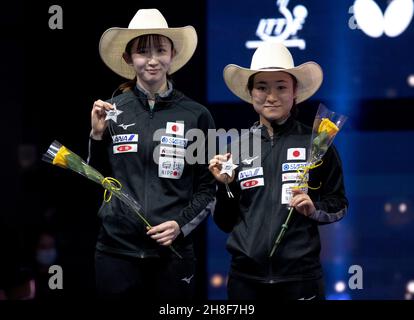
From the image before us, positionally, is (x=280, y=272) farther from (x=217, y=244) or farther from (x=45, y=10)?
(x=45, y=10)

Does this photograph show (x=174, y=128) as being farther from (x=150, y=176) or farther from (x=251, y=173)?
(x=251, y=173)

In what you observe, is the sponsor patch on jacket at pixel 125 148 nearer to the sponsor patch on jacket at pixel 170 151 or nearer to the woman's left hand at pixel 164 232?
the sponsor patch on jacket at pixel 170 151

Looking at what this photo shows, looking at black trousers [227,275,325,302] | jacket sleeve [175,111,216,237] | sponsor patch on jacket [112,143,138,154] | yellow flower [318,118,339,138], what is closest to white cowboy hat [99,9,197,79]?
jacket sleeve [175,111,216,237]

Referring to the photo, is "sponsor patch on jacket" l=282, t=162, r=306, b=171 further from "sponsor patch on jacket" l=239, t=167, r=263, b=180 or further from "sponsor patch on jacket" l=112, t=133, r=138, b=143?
"sponsor patch on jacket" l=112, t=133, r=138, b=143

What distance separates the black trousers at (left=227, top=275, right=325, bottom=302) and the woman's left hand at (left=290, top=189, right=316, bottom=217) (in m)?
0.31

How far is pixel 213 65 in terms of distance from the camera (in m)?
5.80

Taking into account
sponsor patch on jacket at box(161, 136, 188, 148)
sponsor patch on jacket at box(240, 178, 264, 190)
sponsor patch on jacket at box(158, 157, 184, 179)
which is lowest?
sponsor patch on jacket at box(240, 178, 264, 190)

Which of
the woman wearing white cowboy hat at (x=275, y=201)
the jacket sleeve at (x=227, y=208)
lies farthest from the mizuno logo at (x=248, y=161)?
the jacket sleeve at (x=227, y=208)

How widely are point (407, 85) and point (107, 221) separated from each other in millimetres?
2236

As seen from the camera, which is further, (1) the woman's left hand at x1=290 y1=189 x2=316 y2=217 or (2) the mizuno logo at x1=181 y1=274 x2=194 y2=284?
(2) the mizuno logo at x1=181 y1=274 x2=194 y2=284

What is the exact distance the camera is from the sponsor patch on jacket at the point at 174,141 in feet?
14.7

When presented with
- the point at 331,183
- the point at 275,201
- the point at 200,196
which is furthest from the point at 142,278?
the point at 331,183

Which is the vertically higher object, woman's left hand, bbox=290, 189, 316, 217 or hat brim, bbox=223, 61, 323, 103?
hat brim, bbox=223, 61, 323, 103

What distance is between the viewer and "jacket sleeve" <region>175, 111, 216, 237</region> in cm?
443
